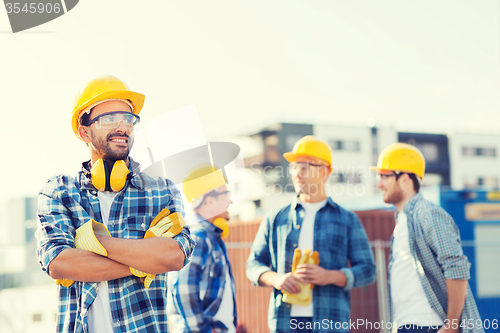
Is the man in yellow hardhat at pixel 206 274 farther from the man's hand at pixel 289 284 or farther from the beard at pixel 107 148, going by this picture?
the beard at pixel 107 148

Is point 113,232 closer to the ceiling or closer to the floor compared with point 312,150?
closer to the floor

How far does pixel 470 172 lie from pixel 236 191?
77.6 m

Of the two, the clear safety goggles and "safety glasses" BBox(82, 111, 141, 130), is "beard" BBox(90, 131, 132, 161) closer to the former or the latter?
"safety glasses" BBox(82, 111, 141, 130)

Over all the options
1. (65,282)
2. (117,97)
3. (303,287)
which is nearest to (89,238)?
(65,282)

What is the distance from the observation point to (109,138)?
2.94m

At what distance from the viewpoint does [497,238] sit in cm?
1148

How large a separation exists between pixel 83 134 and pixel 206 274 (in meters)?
1.87

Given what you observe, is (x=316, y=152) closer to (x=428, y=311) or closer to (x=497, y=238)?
(x=428, y=311)

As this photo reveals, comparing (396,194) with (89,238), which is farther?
(396,194)

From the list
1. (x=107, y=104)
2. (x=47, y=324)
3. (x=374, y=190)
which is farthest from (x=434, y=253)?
(x=374, y=190)

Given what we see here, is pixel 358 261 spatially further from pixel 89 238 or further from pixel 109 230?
pixel 89 238

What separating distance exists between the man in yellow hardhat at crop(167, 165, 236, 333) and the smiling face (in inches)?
64.2

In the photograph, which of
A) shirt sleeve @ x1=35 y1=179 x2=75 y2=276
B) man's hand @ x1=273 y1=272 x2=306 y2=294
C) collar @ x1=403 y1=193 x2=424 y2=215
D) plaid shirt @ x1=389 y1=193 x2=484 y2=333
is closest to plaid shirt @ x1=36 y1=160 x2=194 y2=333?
shirt sleeve @ x1=35 y1=179 x2=75 y2=276

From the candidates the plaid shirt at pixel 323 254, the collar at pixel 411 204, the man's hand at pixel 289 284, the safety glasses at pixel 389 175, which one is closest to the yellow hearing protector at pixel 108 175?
the man's hand at pixel 289 284
